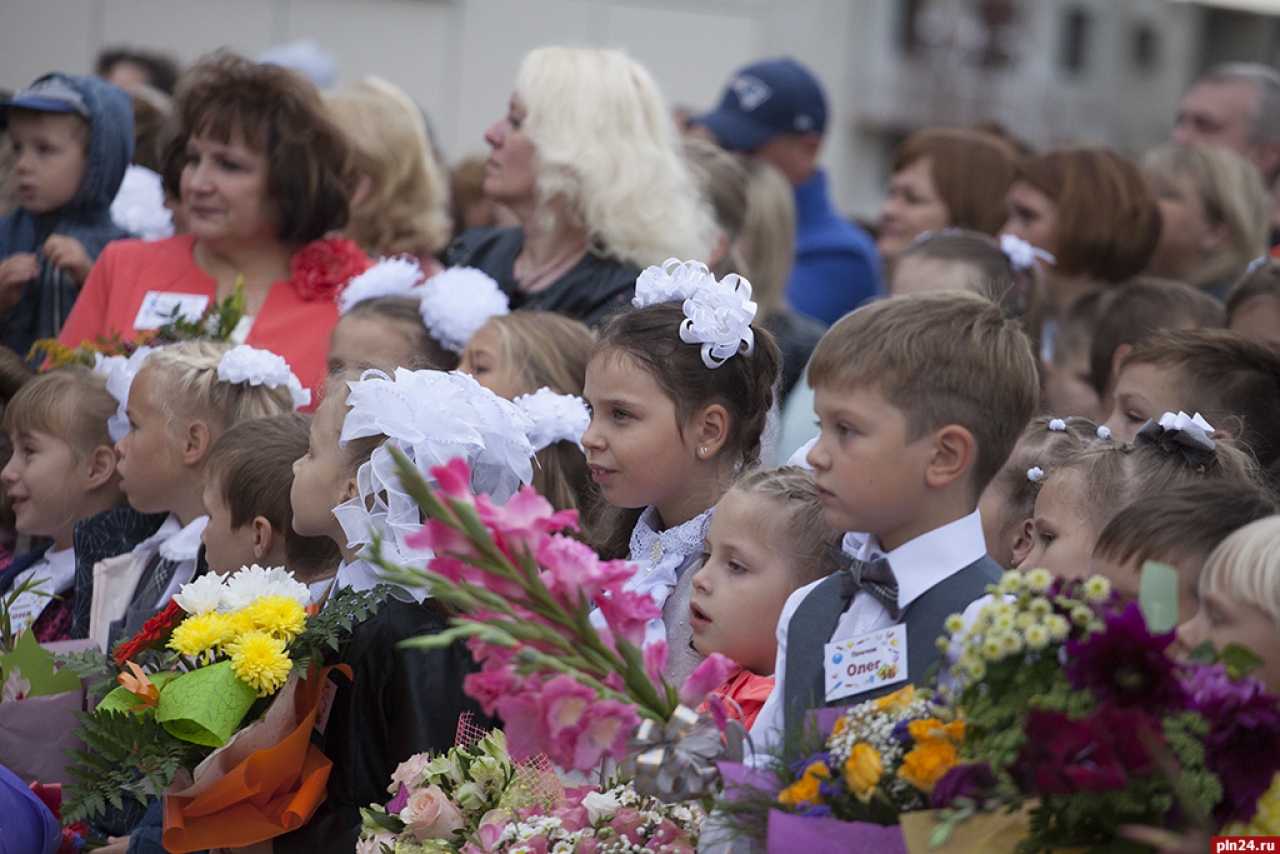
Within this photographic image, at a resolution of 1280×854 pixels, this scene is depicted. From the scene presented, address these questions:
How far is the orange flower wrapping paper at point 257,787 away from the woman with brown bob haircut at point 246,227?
1967 millimetres

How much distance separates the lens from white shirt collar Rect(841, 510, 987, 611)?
2.40 meters

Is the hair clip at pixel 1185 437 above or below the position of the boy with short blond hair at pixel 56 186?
above

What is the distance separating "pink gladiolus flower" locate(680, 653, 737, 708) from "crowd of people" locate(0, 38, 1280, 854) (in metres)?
0.16

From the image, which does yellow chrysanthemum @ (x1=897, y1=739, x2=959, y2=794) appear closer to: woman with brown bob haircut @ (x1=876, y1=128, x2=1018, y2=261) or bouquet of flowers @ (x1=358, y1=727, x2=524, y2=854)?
bouquet of flowers @ (x1=358, y1=727, x2=524, y2=854)

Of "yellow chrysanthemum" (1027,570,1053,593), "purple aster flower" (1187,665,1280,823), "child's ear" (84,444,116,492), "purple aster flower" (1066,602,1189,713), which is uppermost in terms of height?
"yellow chrysanthemum" (1027,570,1053,593)

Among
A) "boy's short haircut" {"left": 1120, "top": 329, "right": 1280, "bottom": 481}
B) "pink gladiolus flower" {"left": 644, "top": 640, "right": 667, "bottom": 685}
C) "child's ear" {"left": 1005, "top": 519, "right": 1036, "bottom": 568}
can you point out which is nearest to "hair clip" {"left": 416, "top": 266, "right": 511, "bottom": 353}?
"child's ear" {"left": 1005, "top": 519, "right": 1036, "bottom": 568}

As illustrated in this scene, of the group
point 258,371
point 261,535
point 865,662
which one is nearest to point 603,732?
point 865,662

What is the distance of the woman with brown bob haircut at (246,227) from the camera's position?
4793mm

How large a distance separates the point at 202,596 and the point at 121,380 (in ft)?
4.84

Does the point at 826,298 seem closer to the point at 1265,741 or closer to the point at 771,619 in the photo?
the point at 771,619

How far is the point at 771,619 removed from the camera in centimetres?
296

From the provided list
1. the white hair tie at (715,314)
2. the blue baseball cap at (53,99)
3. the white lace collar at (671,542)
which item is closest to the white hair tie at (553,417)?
the white lace collar at (671,542)

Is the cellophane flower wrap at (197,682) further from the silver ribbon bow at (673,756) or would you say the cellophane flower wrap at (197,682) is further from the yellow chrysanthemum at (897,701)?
the yellow chrysanthemum at (897,701)

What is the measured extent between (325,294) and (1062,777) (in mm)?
3705
